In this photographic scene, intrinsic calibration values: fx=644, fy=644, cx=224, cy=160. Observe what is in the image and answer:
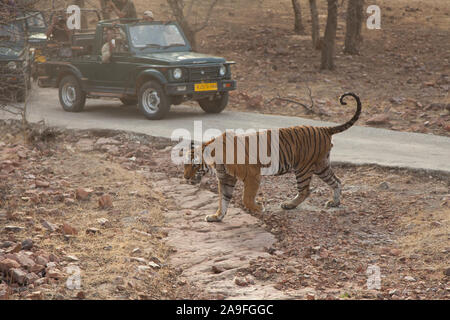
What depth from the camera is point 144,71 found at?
12.5m

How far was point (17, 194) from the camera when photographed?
8156mm

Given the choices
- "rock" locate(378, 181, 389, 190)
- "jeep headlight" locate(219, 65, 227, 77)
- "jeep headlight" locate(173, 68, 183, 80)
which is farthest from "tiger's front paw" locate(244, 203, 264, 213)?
"jeep headlight" locate(219, 65, 227, 77)

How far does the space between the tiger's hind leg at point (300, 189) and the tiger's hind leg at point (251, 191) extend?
0.47 meters

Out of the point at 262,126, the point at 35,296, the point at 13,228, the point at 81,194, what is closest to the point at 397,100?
the point at 262,126

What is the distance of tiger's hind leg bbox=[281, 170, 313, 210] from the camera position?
24.0 feet

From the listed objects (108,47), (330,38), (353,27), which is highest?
(353,27)

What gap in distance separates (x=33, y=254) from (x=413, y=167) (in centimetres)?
523

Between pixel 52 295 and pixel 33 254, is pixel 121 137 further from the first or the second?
pixel 52 295

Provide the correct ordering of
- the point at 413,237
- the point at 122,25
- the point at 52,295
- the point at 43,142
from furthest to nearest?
the point at 122,25 < the point at 43,142 < the point at 413,237 < the point at 52,295

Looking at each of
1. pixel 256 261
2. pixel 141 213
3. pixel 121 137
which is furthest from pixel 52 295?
pixel 121 137

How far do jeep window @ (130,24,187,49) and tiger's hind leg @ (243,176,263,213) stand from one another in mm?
6663

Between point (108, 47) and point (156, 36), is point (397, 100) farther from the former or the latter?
point (108, 47)

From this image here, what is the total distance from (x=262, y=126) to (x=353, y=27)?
9.15 metres

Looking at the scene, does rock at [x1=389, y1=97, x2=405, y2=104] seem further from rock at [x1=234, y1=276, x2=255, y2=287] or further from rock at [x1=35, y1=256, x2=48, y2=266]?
rock at [x1=35, y1=256, x2=48, y2=266]
